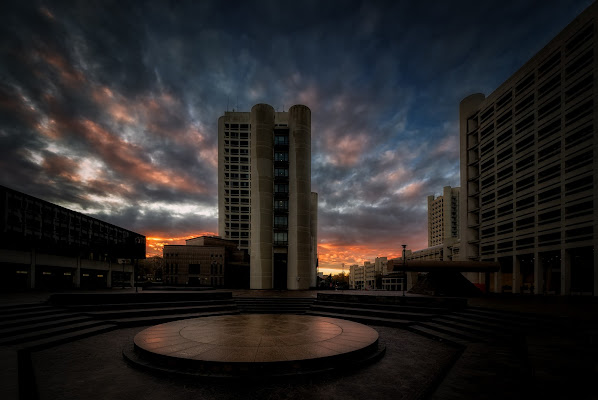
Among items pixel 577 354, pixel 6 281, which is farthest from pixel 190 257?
pixel 577 354

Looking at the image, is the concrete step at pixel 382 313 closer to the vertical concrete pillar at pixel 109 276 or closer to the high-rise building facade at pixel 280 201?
the high-rise building facade at pixel 280 201

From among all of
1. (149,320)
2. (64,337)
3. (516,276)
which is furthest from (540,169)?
(64,337)

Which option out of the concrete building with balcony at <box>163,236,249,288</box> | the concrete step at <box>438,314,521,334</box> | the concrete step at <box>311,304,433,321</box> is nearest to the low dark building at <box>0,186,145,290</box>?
the concrete building with balcony at <box>163,236,249,288</box>

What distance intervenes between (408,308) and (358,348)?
964cm

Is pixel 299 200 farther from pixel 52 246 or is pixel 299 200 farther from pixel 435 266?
pixel 52 246

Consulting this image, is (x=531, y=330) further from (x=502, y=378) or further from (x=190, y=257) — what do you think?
(x=190, y=257)

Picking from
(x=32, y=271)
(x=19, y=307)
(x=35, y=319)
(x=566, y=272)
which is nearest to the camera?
(x=35, y=319)

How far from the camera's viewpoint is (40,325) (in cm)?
1204

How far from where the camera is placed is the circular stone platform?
7.62m

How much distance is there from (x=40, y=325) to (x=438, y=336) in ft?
54.3

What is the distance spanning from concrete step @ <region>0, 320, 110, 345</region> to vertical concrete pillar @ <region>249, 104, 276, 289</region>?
2887 centimetres

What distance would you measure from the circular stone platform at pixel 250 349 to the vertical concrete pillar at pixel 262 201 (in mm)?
29996

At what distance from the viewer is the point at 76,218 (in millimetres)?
38750

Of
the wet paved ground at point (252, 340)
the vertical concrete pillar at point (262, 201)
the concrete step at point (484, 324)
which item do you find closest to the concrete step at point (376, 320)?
the concrete step at point (484, 324)
